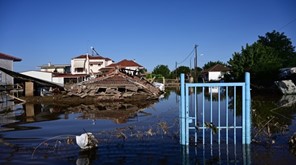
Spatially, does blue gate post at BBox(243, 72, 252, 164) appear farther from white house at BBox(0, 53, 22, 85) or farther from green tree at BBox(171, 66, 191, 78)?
green tree at BBox(171, 66, 191, 78)

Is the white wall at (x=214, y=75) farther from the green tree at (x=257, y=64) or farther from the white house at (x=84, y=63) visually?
the white house at (x=84, y=63)

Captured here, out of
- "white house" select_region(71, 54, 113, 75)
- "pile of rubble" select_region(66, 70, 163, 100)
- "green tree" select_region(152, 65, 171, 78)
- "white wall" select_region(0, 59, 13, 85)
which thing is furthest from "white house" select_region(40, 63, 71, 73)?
"pile of rubble" select_region(66, 70, 163, 100)

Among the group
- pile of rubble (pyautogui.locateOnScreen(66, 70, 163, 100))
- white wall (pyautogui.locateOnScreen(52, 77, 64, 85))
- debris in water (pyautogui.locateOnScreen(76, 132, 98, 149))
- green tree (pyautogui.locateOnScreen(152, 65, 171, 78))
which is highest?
green tree (pyautogui.locateOnScreen(152, 65, 171, 78))

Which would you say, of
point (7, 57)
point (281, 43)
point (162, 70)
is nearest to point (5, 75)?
point (7, 57)

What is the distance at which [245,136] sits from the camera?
6.89 m

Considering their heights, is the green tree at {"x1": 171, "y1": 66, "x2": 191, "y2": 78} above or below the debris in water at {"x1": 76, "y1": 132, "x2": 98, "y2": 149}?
above

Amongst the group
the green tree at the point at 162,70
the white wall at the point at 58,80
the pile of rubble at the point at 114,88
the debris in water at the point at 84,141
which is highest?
the green tree at the point at 162,70

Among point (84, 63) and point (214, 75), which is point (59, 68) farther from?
point (214, 75)

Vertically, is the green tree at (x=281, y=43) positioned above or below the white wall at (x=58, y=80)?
above

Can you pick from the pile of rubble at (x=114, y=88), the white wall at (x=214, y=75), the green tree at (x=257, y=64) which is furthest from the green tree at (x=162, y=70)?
the pile of rubble at (x=114, y=88)

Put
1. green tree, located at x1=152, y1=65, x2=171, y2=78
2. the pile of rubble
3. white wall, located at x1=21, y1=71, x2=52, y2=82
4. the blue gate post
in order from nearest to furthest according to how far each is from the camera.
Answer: the blue gate post
the pile of rubble
white wall, located at x1=21, y1=71, x2=52, y2=82
green tree, located at x1=152, y1=65, x2=171, y2=78

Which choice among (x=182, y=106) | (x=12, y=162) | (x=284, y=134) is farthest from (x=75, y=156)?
(x=284, y=134)

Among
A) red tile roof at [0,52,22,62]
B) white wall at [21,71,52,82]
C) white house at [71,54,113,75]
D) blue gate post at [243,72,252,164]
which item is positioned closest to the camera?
blue gate post at [243,72,252,164]

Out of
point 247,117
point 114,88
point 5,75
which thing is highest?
point 5,75
